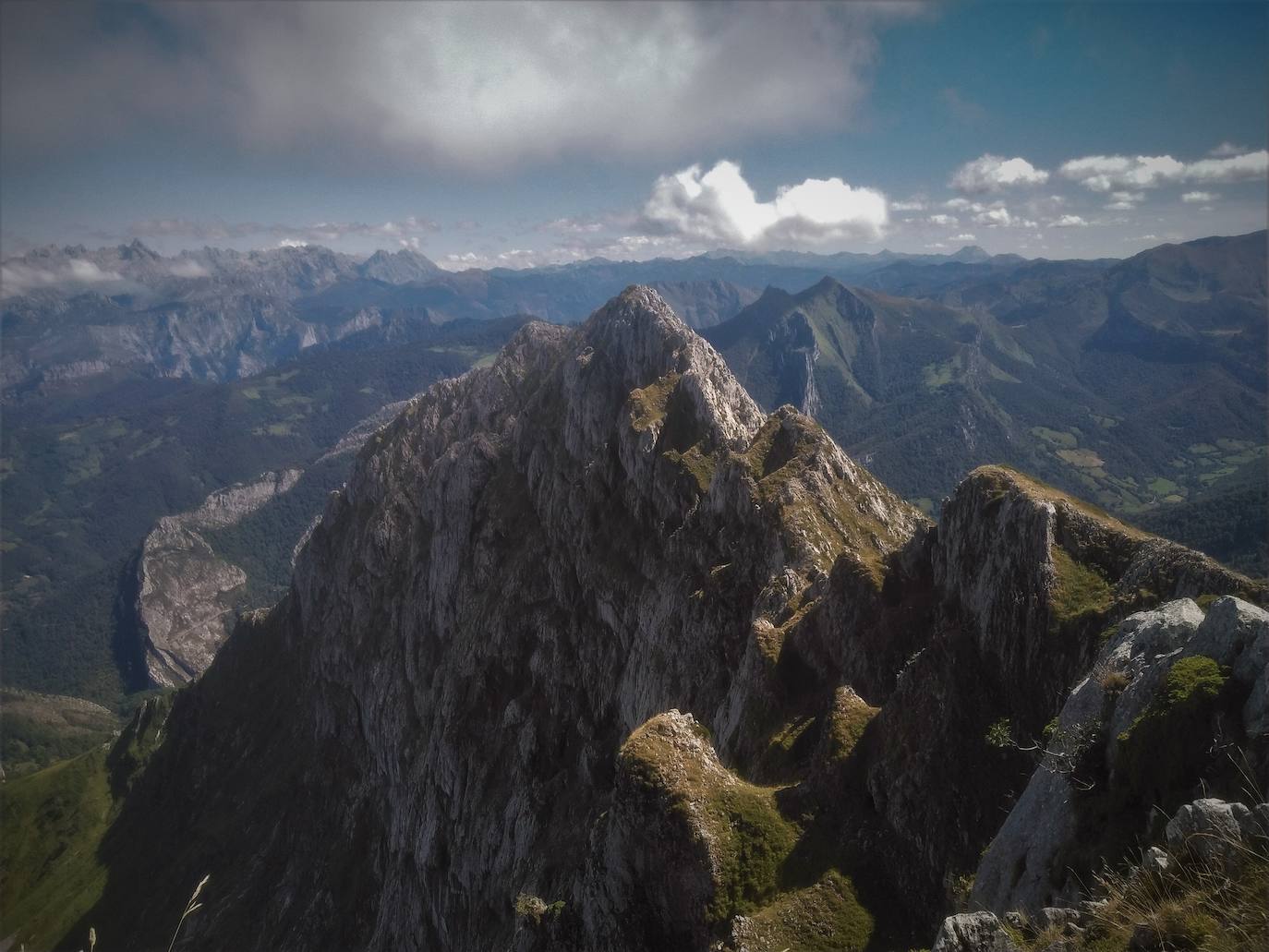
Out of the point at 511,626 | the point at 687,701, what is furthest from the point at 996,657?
the point at 511,626

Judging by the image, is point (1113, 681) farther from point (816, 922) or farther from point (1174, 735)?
point (816, 922)

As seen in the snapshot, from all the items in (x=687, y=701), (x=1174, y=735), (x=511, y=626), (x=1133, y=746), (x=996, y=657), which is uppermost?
(x=1174, y=735)

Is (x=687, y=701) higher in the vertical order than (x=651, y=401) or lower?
lower

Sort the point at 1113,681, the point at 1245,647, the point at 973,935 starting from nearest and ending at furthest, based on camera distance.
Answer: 1. the point at 973,935
2. the point at 1245,647
3. the point at 1113,681

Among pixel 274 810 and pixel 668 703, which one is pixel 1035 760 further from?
pixel 274 810

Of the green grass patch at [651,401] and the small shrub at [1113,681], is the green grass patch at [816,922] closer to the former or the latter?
the small shrub at [1113,681]

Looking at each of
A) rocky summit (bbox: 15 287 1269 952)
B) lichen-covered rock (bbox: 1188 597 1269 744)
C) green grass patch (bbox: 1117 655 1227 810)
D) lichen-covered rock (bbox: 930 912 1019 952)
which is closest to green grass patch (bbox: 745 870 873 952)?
rocky summit (bbox: 15 287 1269 952)

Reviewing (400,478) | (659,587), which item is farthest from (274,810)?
(659,587)
